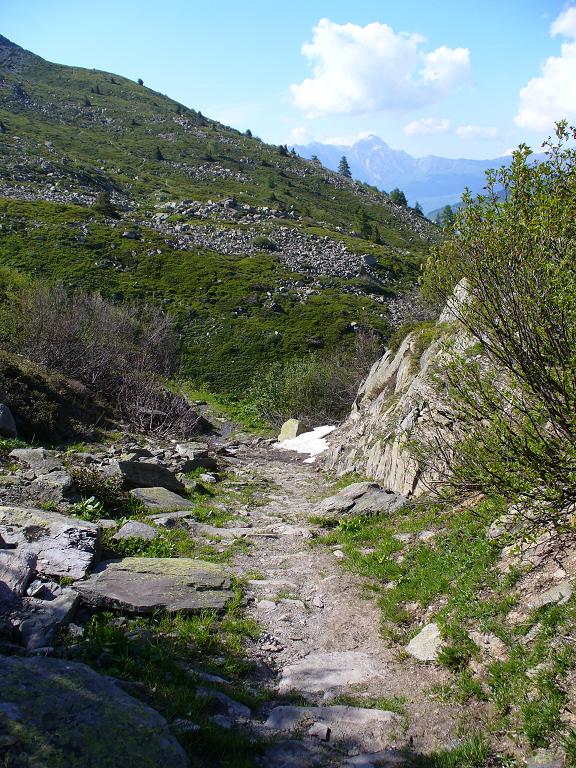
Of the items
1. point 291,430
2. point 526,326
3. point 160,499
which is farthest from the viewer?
point 291,430

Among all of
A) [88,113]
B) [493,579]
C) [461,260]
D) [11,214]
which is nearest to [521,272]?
[461,260]

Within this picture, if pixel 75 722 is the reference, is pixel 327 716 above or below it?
below

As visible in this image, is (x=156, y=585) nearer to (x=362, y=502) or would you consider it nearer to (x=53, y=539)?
(x=53, y=539)

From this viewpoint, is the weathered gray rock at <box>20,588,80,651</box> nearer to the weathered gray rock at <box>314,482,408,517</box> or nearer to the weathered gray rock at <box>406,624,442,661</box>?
the weathered gray rock at <box>406,624,442,661</box>

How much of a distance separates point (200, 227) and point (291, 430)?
188 ft

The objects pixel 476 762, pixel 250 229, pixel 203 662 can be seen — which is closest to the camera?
pixel 476 762

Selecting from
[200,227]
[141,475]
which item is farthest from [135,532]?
[200,227]

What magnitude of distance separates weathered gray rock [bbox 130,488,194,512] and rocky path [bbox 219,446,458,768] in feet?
5.66

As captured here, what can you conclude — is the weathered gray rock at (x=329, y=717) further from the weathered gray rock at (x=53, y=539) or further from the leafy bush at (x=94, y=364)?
the leafy bush at (x=94, y=364)

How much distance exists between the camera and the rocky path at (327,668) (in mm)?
4766

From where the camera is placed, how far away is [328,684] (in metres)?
5.92

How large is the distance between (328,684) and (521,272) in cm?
502

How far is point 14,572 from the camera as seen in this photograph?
19.5ft

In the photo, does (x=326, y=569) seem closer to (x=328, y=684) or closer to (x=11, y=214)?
(x=328, y=684)
